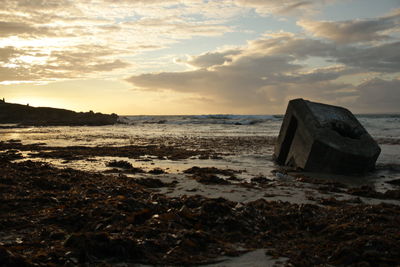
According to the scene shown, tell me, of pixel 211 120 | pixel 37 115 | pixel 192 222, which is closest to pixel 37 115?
pixel 37 115

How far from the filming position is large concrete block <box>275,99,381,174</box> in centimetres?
776

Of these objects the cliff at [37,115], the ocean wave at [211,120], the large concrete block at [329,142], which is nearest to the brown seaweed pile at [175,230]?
the large concrete block at [329,142]

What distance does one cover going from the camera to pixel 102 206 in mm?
4371

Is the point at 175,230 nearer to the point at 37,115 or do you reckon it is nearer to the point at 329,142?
the point at 329,142

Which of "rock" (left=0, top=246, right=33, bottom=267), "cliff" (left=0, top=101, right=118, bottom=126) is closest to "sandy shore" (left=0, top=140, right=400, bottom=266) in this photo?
"rock" (left=0, top=246, right=33, bottom=267)

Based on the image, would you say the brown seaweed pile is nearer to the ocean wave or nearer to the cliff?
the cliff

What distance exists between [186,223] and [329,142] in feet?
16.6

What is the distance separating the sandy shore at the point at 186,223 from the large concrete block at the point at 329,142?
1.38 metres

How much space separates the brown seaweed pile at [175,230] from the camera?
118 inches

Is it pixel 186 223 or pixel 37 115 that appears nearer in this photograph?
pixel 186 223

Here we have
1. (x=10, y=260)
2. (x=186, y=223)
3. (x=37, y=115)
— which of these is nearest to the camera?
(x=10, y=260)

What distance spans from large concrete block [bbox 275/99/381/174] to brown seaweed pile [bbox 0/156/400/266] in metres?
2.80

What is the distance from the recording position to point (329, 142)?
771cm

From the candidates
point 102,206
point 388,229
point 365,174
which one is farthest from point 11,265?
point 365,174
